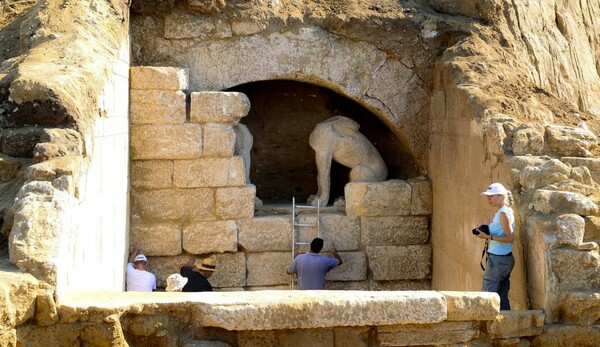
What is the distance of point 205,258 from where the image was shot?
9.46m

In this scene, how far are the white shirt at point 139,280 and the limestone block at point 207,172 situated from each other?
3.47 feet

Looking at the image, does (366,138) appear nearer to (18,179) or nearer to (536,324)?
(536,324)

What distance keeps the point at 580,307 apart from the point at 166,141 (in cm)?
454

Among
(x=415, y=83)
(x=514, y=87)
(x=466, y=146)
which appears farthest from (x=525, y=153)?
(x=415, y=83)

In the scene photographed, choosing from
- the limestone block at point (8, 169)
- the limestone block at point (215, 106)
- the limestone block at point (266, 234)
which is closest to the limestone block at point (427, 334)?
the limestone block at point (8, 169)

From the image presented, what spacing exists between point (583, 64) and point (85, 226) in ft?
21.4

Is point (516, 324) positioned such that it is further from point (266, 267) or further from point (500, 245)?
point (266, 267)

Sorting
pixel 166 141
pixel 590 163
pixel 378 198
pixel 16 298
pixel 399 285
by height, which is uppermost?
pixel 166 141

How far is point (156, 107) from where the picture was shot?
30.2ft

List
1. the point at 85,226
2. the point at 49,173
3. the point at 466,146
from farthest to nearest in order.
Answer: the point at 466,146 < the point at 85,226 < the point at 49,173

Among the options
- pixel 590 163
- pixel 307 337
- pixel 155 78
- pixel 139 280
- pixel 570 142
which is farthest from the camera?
pixel 155 78

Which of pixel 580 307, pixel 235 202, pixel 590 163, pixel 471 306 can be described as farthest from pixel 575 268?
pixel 235 202

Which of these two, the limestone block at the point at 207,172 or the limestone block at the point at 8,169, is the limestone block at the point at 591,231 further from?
the limestone block at the point at 8,169

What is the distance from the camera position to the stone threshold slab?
223 inches
